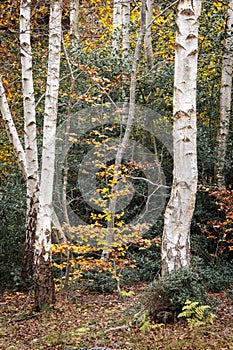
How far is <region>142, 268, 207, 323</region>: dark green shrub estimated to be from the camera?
5309 mm

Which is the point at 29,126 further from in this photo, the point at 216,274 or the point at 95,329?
the point at 216,274

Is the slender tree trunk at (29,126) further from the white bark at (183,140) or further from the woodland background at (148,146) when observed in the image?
the white bark at (183,140)

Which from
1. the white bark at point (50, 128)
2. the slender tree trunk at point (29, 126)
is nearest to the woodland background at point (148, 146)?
the slender tree trunk at point (29, 126)

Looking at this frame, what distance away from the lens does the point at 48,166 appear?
21.4 ft

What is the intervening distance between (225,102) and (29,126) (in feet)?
14.9

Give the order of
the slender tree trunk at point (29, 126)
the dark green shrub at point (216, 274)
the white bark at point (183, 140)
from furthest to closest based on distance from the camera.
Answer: the dark green shrub at point (216, 274) → the slender tree trunk at point (29, 126) → the white bark at point (183, 140)

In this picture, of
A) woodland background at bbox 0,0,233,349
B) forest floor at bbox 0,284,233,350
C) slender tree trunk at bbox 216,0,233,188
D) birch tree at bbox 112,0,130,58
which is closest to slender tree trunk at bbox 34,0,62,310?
forest floor at bbox 0,284,233,350

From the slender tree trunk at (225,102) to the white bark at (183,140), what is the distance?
14.9ft

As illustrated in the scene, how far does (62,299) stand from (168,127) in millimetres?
4669

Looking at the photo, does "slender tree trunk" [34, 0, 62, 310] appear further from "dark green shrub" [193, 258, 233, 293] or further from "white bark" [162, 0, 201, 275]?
"dark green shrub" [193, 258, 233, 293]

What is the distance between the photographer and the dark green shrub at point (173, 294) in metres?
5.31

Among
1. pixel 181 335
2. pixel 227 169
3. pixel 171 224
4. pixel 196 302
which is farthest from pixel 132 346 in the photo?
pixel 227 169

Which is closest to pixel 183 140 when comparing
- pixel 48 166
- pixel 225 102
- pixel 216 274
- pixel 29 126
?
pixel 48 166

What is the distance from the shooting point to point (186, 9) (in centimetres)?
527
